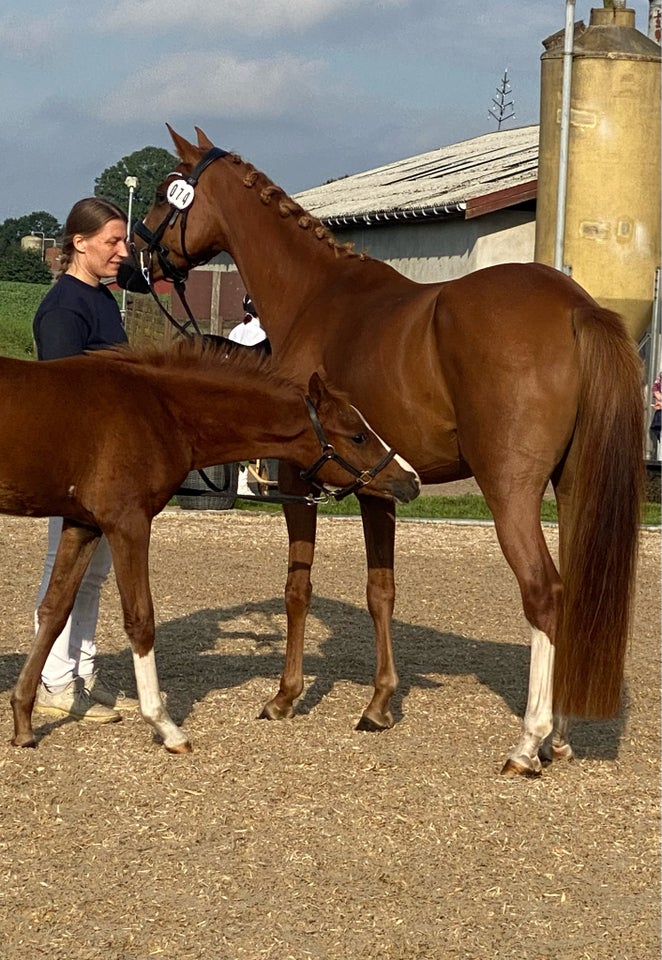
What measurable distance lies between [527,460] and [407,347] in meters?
0.77

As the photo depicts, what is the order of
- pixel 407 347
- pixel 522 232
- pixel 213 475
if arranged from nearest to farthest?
pixel 407 347, pixel 213 475, pixel 522 232

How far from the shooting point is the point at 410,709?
6.27 m

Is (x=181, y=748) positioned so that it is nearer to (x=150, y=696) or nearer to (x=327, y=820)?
(x=150, y=696)

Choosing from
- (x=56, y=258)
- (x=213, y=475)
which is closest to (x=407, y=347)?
(x=56, y=258)

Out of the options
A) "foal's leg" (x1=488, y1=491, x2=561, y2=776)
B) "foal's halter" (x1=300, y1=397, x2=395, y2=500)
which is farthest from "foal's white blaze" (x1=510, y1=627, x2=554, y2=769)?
"foal's halter" (x1=300, y1=397, x2=395, y2=500)

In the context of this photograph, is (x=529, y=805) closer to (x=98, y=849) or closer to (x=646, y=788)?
(x=646, y=788)

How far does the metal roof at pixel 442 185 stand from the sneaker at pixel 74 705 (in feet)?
40.8

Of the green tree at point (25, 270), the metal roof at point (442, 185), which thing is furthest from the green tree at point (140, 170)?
the metal roof at point (442, 185)

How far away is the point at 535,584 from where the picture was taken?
507 cm

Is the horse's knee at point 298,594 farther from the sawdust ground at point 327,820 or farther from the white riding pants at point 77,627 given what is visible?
the white riding pants at point 77,627

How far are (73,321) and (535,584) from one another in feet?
7.19

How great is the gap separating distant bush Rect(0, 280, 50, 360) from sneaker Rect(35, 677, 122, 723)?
23.9 meters

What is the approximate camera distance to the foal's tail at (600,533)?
16.6 feet

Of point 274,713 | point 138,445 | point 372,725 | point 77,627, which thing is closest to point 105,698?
point 77,627
